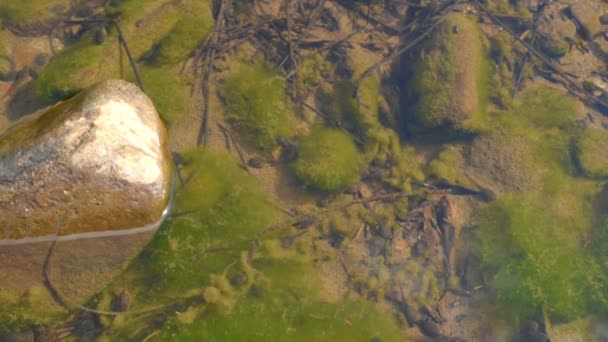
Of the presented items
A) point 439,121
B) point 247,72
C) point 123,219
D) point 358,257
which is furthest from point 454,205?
point 123,219

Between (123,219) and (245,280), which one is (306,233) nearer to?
(245,280)

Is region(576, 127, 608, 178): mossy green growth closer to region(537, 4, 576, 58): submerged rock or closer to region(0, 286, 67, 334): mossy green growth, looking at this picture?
region(537, 4, 576, 58): submerged rock

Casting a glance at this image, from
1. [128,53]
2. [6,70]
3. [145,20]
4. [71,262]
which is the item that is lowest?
[71,262]

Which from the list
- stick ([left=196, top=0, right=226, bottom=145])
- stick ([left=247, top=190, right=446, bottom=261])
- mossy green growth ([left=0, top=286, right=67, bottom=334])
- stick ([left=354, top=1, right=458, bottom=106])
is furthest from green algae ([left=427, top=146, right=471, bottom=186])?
mossy green growth ([left=0, top=286, right=67, bottom=334])

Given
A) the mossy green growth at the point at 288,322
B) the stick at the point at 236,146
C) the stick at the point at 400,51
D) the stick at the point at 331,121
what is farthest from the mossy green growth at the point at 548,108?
the stick at the point at 236,146

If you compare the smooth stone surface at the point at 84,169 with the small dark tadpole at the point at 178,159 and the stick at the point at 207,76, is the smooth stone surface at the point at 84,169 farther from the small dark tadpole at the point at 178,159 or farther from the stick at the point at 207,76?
the stick at the point at 207,76

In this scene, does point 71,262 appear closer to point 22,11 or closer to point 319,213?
point 319,213

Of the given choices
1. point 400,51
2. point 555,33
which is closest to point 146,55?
point 400,51
